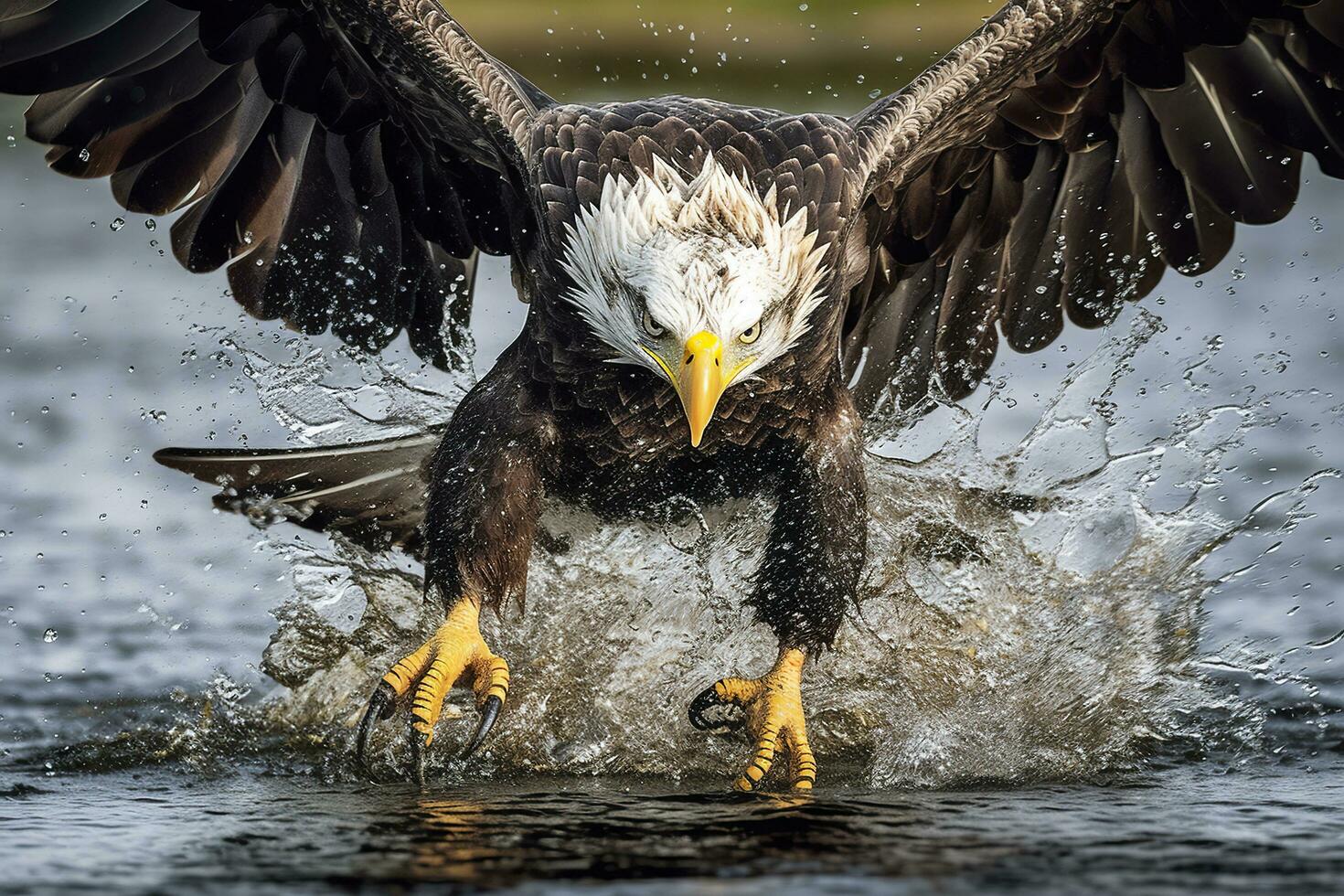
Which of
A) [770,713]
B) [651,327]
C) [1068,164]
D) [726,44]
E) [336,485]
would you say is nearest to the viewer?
[651,327]

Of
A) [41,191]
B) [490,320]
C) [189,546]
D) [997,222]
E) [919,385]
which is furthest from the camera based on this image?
[41,191]

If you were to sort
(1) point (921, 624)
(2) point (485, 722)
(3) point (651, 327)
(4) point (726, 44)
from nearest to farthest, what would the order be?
1. (3) point (651, 327)
2. (2) point (485, 722)
3. (1) point (921, 624)
4. (4) point (726, 44)

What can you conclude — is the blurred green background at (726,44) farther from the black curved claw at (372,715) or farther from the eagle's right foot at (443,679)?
the black curved claw at (372,715)

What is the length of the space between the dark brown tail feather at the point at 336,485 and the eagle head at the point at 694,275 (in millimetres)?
1267

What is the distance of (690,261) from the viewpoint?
3842 millimetres

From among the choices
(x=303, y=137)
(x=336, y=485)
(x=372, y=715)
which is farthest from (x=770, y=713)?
(x=303, y=137)

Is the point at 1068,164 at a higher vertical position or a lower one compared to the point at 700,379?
higher

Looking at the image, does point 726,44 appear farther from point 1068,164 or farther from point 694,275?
point 694,275

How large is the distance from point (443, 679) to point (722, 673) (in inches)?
33.9

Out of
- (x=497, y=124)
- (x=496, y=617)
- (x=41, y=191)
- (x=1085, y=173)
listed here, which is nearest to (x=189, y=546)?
(x=496, y=617)

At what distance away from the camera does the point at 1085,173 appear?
526 centimetres

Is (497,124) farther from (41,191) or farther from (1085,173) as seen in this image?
(41,191)

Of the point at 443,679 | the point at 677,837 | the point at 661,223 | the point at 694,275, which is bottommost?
the point at 677,837

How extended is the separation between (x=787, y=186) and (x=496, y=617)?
145 centimetres
